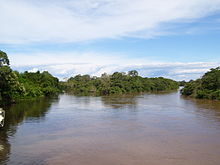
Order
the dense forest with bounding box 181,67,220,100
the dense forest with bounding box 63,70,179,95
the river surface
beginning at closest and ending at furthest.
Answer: the river surface
the dense forest with bounding box 181,67,220,100
the dense forest with bounding box 63,70,179,95

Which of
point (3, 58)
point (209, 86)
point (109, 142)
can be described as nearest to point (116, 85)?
point (209, 86)

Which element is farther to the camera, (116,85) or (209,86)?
(116,85)

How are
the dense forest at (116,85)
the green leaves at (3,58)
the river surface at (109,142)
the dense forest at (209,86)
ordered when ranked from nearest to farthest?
the river surface at (109,142) → the green leaves at (3,58) → the dense forest at (209,86) → the dense forest at (116,85)

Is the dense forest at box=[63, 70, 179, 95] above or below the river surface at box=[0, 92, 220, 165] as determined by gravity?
above

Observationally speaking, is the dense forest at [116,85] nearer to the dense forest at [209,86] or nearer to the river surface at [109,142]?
the dense forest at [209,86]

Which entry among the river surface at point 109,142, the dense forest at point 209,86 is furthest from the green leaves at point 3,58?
the dense forest at point 209,86

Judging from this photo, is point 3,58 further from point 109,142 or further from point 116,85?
point 116,85

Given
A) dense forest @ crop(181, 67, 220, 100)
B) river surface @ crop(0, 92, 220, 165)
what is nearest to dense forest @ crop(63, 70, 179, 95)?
dense forest @ crop(181, 67, 220, 100)

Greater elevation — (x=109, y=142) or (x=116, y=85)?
(x=116, y=85)

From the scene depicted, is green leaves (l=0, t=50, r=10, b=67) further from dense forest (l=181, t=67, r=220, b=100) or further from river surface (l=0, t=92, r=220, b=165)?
dense forest (l=181, t=67, r=220, b=100)

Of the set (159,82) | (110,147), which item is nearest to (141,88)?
(159,82)

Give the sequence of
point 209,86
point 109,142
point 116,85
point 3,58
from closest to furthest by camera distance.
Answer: point 109,142
point 3,58
point 209,86
point 116,85

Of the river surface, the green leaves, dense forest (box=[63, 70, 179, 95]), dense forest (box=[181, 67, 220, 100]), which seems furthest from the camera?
dense forest (box=[63, 70, 179, 95])

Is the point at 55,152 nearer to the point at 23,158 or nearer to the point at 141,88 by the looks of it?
the point at 23,158
